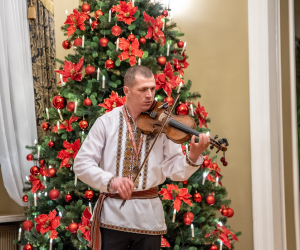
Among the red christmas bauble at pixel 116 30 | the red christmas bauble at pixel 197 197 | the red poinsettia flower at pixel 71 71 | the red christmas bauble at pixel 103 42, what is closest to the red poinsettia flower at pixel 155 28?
the red christmas bauble at pixel 116 30

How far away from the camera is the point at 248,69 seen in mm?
3154

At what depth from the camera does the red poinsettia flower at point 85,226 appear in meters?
2.15

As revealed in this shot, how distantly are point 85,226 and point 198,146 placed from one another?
121 cm

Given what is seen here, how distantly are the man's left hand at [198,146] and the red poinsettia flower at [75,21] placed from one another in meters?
1.63

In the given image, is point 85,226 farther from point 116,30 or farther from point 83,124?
point 116,30

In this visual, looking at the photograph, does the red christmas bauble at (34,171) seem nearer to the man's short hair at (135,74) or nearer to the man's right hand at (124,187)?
the man's short hair at (135,74)

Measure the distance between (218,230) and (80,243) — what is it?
1063mm

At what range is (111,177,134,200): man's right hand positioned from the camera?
4.07 ft

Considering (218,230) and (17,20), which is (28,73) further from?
(218,230)

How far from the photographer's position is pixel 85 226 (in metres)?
2.17

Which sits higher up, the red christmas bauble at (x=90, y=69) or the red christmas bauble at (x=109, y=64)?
the red christmas bauble at (x=109, y=64)

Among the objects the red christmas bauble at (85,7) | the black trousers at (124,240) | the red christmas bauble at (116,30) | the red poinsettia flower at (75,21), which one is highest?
the red christmas bauble at (85,7)

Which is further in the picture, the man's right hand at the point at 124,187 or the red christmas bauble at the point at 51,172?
the red christmas bauble at the point at 51,172

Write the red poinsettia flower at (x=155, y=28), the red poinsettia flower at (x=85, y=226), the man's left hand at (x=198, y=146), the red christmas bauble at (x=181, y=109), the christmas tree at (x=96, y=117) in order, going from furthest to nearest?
the red poinsettia flower at (x=155, y=28)
the red christmas bauble at (x=181, y=109)
the christmas tree at (x=96, y=117)
the red poinsettia flower at (x=85, y=226)
the man's left hand at (x=198, y=146)
